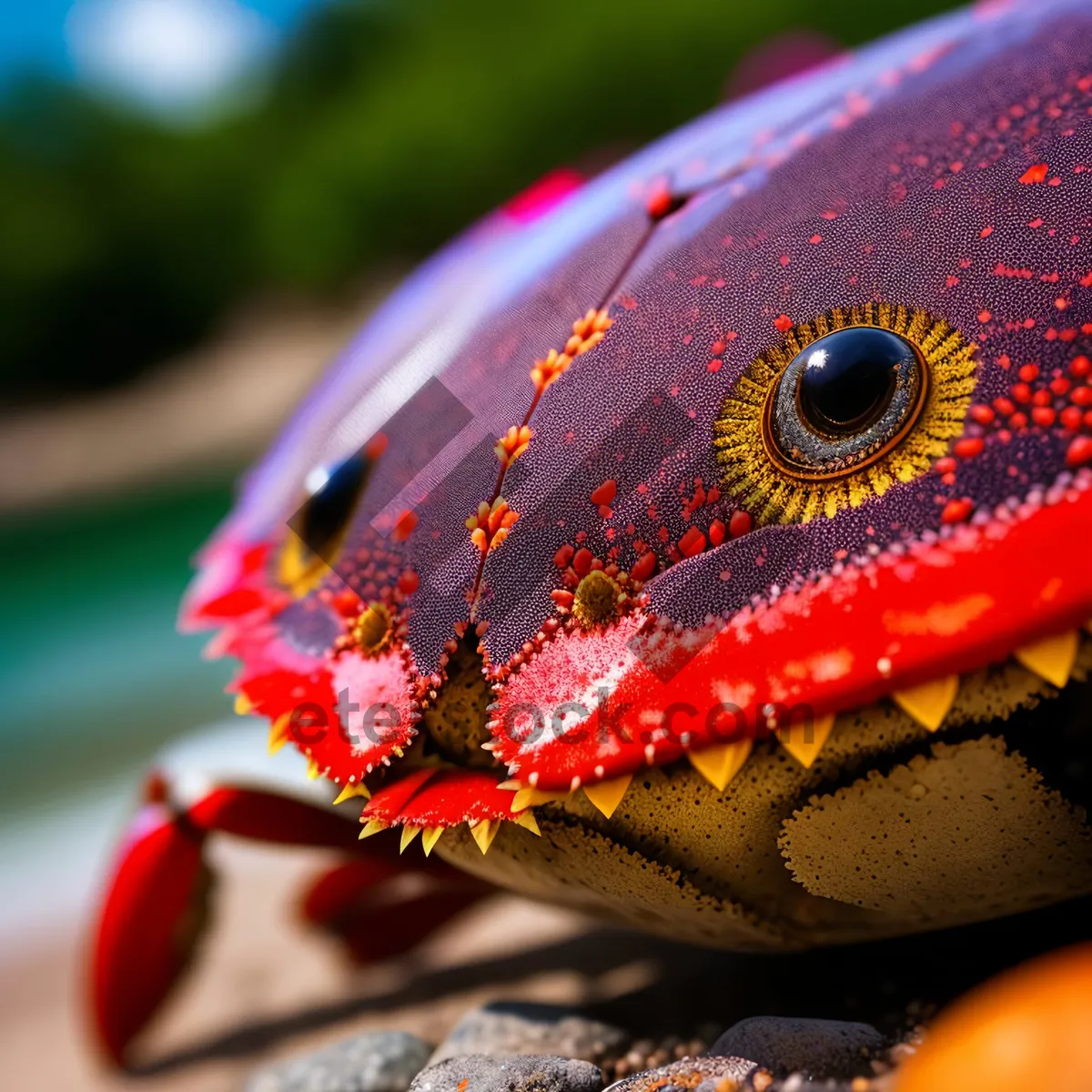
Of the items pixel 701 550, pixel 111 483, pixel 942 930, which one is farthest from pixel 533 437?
pixel 111 483

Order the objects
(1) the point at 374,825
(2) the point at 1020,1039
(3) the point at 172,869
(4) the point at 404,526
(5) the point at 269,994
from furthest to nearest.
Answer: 1. (5) the point at 269,994
2. (3) the point at 172,869
3. (4) the point at 404,526
4. (1) the point at 374,825
5. (2) the point at 1020,1039

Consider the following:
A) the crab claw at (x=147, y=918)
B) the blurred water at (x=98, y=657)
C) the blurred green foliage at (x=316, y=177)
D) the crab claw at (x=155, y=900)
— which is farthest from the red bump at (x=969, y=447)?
the blurred green foliage at (x=316, y=177)

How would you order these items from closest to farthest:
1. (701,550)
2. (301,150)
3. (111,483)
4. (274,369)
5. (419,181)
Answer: (701,550), (111,483), (274,369), (419,181), (301,150)

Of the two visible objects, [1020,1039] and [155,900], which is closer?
[1020,1039]

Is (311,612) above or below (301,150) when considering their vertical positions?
below

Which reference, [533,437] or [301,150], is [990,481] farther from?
[301,150]

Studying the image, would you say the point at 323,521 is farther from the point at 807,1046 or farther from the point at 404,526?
the point at 807,1046

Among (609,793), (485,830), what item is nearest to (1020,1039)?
(609,793)
